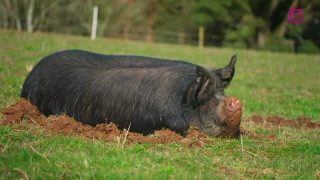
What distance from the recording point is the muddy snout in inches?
218

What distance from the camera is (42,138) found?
5223mm

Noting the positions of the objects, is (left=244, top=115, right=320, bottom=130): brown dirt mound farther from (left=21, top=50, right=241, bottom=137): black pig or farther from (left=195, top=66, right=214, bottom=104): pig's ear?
(left=195, top=66, right=214, bottom=104): pig's ear

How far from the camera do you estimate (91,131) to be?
562 cm

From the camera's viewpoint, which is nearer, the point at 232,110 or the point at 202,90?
the point at 232,110

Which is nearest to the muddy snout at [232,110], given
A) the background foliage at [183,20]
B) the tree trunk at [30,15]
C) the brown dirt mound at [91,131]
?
the brown dirt mound at [91,131]

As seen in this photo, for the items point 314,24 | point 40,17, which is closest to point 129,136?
point 40,17

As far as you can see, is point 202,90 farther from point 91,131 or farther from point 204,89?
point 91,131

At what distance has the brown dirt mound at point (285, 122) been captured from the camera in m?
7.72

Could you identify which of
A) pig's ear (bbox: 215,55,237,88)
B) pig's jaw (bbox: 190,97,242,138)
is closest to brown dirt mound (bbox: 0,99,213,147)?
pig's jaw (bbox: 190,97,242,138)

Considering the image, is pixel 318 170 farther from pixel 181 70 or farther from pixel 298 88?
pixel 298 88

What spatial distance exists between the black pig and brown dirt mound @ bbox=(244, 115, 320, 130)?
1.92 m

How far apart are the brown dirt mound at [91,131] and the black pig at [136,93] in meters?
0.17

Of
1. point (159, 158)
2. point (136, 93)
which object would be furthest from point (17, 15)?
point (159, 158)

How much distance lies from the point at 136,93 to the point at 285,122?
9.90 feet
